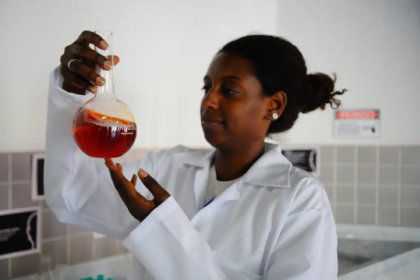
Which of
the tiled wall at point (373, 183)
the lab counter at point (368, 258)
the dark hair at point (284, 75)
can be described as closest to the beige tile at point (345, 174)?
the tiled wall at point (373, 183)

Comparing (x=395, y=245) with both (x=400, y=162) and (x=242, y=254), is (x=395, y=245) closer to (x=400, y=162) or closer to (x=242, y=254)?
(x=400, y=162)

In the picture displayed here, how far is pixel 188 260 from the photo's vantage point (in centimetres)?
80

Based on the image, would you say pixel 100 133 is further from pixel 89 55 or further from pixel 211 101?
pixel 211 101

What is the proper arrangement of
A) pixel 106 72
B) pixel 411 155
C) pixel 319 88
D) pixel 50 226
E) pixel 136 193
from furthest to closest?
pixel 411 155 → pixel 50 226 → pixel 319 88 → pixel 106 72 → pixel 136 193

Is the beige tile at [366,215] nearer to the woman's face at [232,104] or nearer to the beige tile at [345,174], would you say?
the beige tile at [345,174]

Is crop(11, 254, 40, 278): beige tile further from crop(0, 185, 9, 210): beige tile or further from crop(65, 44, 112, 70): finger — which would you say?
crop(65, 44, 112, 70): finger

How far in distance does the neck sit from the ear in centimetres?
9

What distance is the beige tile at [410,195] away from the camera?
80.0 inches

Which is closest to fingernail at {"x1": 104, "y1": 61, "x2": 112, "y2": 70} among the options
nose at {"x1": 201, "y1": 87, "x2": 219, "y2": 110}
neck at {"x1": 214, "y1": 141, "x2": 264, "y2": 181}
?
nose at {"x1": 201, "y1": 87, "x2": 219, "y2": 110}

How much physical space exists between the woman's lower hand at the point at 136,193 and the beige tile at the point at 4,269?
0.69m

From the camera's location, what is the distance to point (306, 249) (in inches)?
32.4

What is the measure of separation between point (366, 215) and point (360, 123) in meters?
0.48

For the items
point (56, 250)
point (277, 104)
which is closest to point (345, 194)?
point (277, 104)

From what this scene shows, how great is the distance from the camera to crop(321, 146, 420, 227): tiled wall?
6.67 feet
